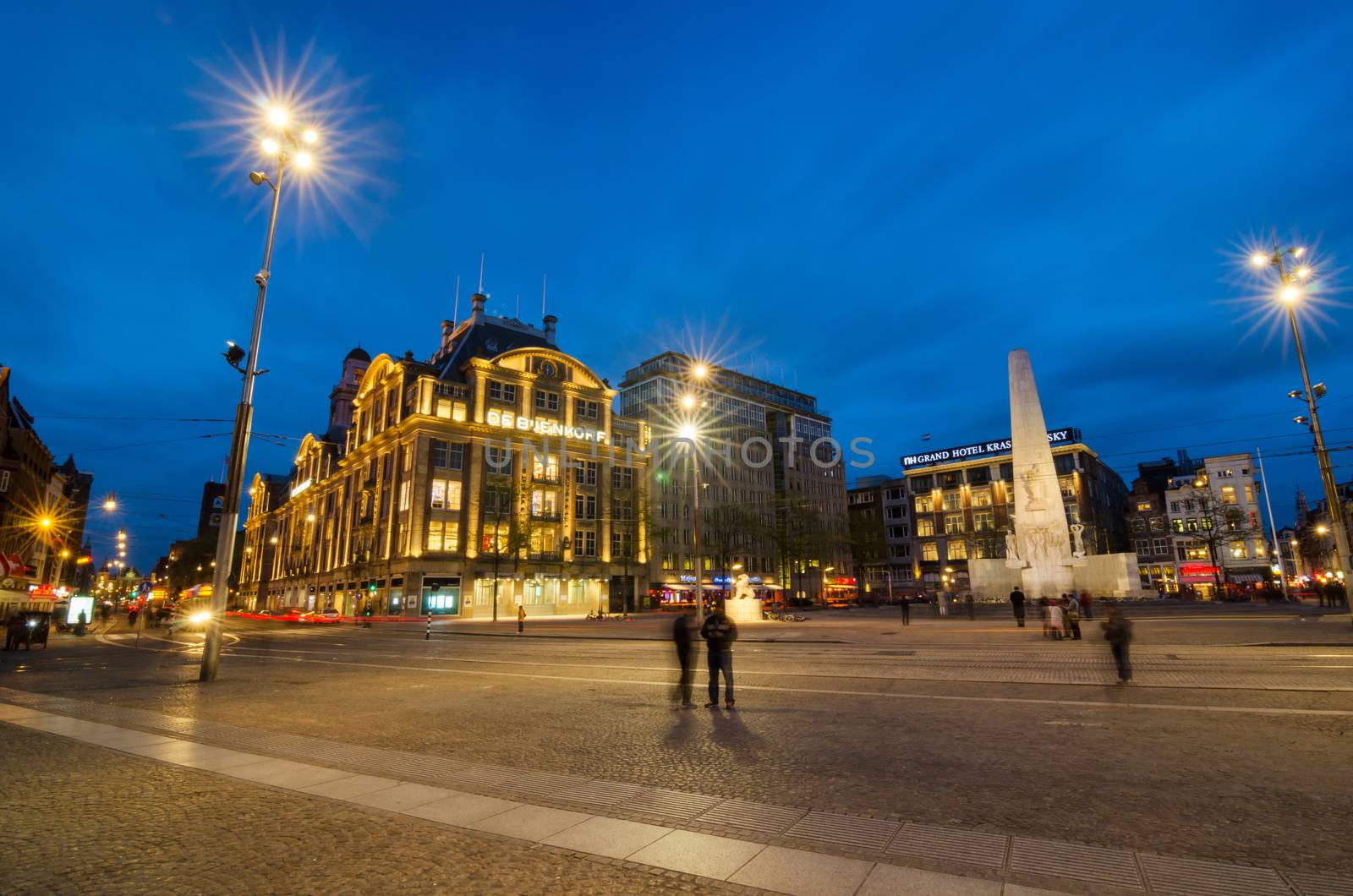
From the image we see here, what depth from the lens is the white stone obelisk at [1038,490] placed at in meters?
44.7

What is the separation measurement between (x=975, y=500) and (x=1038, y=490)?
218ft

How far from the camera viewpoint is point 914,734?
880 cm

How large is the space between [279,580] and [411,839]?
116m

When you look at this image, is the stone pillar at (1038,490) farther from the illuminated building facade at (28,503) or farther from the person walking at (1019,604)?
the illuminated building facade at (28,503)

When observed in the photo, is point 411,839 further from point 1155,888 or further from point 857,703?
point 857,703

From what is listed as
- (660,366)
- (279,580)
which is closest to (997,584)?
(660,366)

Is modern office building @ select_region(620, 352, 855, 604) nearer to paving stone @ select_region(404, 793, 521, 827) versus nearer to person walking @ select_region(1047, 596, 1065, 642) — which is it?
person walking @ select_region(1047, 596, 1065, 642)

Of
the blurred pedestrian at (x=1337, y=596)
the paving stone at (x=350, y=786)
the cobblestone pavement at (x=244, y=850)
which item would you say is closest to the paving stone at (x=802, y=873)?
the cobblestone pavement at (x=244, y=850)

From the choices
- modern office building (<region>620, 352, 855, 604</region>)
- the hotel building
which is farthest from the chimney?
modern office building (<region>620, 352, 855, 604</region>)

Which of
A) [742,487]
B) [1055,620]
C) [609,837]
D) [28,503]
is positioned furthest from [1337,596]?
[28,503]

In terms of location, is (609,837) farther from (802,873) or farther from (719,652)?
(719,652)

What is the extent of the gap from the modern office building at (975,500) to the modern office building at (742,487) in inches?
512

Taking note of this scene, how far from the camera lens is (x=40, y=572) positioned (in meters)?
77.3

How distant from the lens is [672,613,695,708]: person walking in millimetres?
11906
